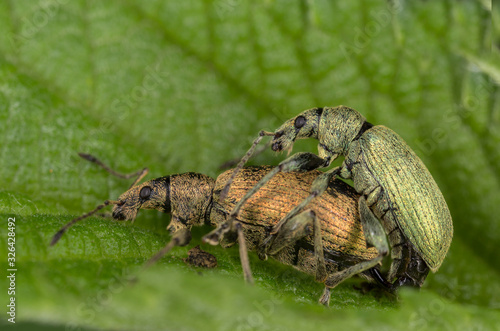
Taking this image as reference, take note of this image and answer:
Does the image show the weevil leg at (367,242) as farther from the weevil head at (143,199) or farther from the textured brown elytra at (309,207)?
the weevil head at (143,199)

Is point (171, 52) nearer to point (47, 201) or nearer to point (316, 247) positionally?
point (47, 201)

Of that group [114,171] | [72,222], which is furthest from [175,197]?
[72,222]

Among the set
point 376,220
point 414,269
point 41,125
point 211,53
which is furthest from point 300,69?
point 41,125

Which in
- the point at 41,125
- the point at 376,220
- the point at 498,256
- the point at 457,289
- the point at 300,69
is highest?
the point at 300,69

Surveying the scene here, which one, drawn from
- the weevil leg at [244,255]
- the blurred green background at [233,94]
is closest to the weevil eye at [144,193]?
the blurred green background at [233,94]

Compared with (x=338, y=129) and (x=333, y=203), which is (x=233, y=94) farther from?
(x=333, y=203)

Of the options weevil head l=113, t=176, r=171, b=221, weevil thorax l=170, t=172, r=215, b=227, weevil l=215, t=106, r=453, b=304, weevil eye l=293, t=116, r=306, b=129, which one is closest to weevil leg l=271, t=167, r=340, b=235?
weevil l=215, t=106, r=453, b=304
